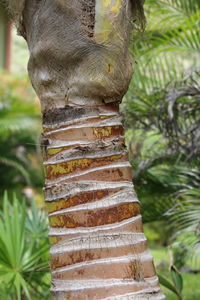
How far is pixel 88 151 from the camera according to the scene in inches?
119

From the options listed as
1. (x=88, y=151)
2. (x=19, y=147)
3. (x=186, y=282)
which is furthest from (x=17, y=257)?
(x=19, y=147)

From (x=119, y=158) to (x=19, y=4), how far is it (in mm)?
1014

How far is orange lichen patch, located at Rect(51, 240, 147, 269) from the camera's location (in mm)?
2904

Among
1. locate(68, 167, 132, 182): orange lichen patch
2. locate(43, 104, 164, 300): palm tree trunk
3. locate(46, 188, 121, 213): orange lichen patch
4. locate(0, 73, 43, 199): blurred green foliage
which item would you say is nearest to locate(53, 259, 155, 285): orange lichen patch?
locate(43, 104, 164, 300): palm tree trunk

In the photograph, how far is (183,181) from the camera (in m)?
6.34

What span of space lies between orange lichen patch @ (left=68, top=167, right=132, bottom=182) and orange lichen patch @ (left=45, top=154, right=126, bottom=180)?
39 mm

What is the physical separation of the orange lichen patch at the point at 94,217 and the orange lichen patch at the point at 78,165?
0.71 feet

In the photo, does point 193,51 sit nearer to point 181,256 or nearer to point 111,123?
point 181,256

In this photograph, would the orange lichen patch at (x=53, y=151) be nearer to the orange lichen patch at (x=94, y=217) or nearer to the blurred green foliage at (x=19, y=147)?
the orange lichen patch at (x=94, y=217)

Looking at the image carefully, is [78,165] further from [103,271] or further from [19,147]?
[19,147]

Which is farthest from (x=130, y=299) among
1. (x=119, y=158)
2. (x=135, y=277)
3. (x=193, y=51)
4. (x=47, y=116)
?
(x=193, y=51)

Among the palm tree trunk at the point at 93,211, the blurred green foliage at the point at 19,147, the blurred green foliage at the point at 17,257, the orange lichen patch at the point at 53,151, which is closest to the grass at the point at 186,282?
the blurred green foliage at the point at 17,257

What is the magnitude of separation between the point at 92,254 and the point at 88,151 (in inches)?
20.0

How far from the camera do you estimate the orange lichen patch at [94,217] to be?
2.95 metres
